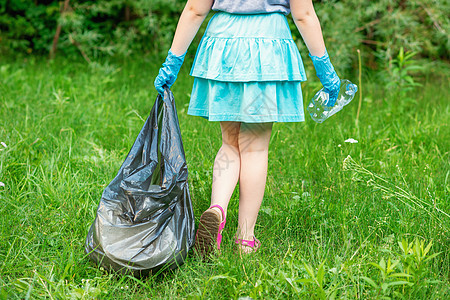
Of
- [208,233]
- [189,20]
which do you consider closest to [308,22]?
[189,20]

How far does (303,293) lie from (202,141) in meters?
1.78

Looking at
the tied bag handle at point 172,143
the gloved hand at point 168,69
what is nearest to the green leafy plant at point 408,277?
the tied bag handle at point 172,143

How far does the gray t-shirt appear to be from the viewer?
211 cm

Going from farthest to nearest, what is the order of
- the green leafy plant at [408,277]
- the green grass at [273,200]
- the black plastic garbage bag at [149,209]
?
the black plastic garbage bag at [149,209] → the green grass at [273,200] → the green leafy plant at [408,277]

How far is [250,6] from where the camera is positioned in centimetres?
211

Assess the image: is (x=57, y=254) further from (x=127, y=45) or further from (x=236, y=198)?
(x=127, y=45)

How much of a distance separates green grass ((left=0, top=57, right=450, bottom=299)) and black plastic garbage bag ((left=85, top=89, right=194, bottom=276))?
9 centimetres

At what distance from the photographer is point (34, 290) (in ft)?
6.21

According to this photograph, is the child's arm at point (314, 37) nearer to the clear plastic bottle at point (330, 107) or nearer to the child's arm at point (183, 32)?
the clear plastic bottle at point (330, 107)

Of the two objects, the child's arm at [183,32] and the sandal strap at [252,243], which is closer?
the child's arm at [183,32]

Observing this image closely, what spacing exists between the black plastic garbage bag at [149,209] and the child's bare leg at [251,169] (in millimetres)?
266

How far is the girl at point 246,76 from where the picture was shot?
2121 millimetres

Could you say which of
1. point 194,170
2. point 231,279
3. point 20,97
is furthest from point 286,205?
point 20,97

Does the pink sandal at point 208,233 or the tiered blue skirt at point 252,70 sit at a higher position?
the tiered blue skirt at point 252,70
